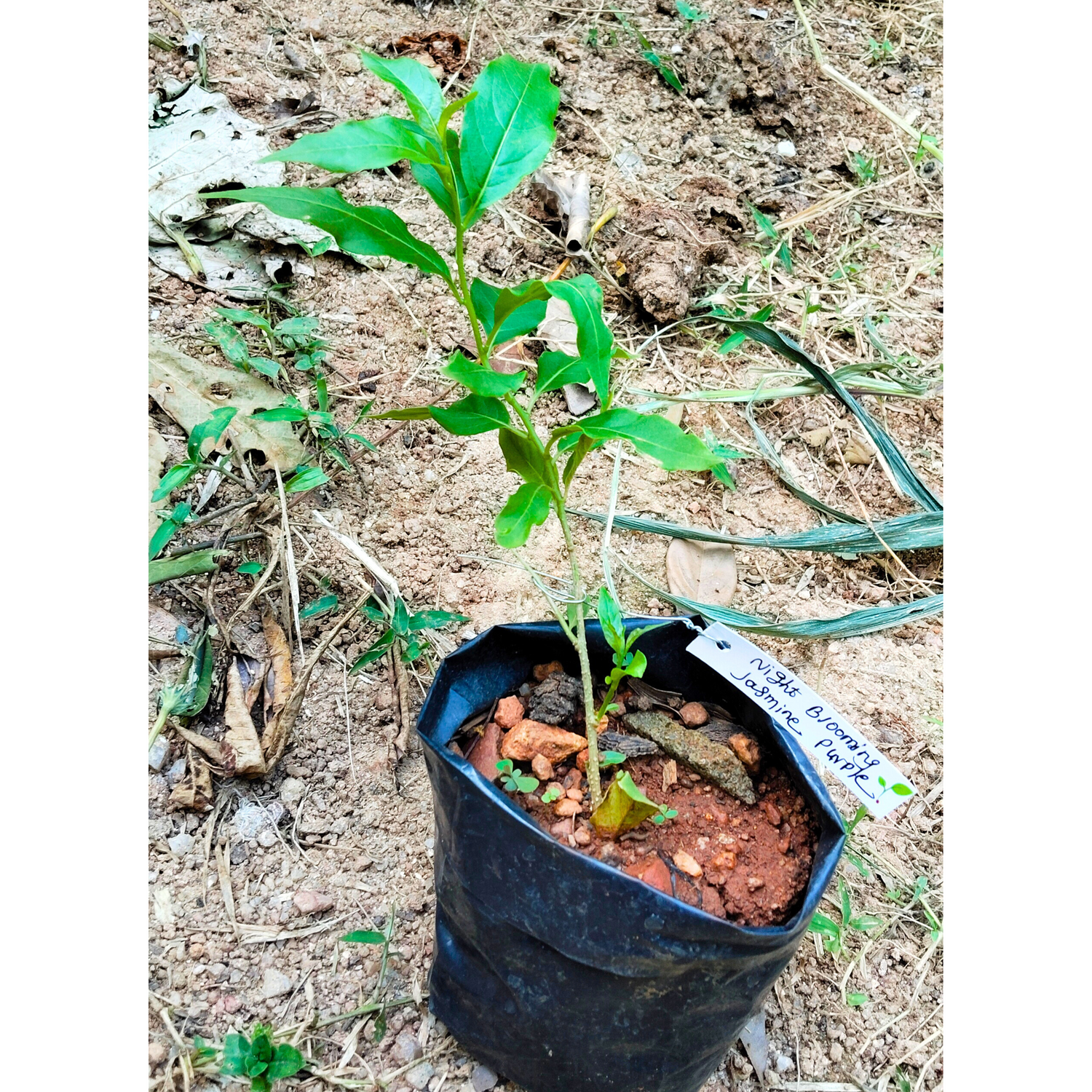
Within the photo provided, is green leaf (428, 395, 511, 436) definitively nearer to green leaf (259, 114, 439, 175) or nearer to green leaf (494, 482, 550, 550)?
green leaf (494, 482, 550, 550)

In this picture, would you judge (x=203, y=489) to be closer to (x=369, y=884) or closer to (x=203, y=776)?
(x=203, y=776)

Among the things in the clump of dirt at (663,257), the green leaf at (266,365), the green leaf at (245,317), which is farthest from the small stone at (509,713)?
the clump of dirt at (663,257)

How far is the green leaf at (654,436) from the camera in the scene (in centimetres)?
78

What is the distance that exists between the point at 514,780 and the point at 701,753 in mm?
222

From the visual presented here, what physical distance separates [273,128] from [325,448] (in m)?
0.75

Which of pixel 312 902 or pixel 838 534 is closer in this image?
pixel 312 902

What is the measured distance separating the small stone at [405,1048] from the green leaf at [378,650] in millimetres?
479

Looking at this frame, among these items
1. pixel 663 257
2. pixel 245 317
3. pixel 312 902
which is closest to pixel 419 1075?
pixel 312 902

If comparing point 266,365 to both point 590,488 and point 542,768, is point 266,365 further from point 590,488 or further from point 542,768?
point 542,768

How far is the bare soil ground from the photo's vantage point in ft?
3.58

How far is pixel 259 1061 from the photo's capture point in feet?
3.24

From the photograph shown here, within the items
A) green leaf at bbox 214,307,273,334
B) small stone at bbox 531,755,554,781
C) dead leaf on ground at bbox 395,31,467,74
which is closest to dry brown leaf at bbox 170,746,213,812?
small stone at bbox 531,755,554,781

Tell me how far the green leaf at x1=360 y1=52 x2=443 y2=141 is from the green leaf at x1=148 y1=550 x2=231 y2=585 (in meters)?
0.76

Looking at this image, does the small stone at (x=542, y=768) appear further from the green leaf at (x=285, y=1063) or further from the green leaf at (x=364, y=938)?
the green leaf at (x=285, y=1063)
